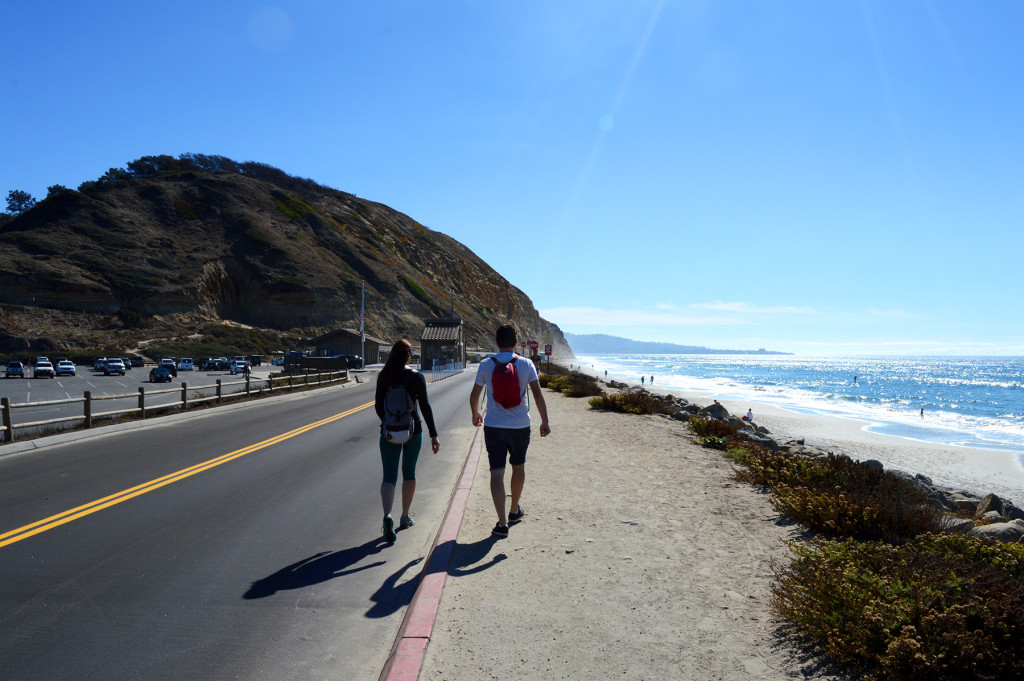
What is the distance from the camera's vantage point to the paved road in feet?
11.7

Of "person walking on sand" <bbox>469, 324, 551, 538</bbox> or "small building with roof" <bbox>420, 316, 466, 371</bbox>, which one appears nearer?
"person walking on sand" <bbox>469, 324, 551, 538</bbox>

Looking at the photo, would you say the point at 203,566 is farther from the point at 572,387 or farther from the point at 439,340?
the point at 439,340

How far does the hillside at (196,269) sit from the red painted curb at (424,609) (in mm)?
66607

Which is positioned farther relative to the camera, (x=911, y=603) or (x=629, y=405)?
(x=629, y=405)

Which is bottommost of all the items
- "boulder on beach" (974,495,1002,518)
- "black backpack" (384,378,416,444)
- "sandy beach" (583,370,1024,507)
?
"sandy beach" (583,370,1024,507)

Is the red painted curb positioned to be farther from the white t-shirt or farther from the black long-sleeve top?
the white t-shirt

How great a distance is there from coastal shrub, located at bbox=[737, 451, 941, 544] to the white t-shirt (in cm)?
316

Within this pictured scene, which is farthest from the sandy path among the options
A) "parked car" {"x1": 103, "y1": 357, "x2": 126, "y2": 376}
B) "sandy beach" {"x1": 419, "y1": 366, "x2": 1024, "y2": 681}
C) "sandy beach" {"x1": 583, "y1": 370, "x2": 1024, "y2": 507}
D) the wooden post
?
"parked car" {"x1": 103, "y1": 357, "x2": 126, "y2": 376}

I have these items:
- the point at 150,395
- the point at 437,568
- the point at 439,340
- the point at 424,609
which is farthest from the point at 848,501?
the point at 439,340

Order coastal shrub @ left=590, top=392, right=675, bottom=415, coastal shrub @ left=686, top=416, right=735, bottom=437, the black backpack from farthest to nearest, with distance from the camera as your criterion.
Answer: coastal shrub @ left=590, top=392, right=675, bottom=415 < coastal shrub @ left=686, top=416, right=735, bottom=437 < the black backpack

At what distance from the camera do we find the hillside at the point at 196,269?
64.2m

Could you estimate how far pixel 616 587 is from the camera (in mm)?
4496

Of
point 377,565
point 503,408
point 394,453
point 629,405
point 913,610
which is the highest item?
point 503,408

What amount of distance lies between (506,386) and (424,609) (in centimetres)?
212
